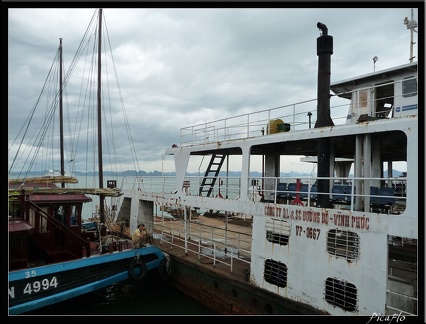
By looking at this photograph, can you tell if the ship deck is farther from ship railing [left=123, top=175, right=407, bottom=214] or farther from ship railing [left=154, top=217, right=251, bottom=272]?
ship railing [left=123, top=175, right=407, bottom=214]

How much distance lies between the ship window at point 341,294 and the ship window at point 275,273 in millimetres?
1345

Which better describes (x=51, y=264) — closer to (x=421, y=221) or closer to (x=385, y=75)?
(x=421, y=221)

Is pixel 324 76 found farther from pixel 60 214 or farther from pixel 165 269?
pixel 60 214

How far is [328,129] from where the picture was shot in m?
9.41

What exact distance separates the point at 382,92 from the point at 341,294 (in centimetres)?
676

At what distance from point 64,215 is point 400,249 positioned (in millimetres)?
12111

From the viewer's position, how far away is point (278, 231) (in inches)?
381

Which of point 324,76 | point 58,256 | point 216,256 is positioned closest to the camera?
point 324,76

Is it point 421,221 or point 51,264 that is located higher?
point 421,221

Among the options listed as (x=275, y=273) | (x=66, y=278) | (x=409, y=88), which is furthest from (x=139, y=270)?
(x=409, y=88)

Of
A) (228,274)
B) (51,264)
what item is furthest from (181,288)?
(51,264)

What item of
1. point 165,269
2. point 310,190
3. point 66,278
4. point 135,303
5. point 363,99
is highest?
point 363,99

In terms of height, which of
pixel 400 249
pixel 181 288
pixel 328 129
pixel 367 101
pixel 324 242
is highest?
pixel 367 101

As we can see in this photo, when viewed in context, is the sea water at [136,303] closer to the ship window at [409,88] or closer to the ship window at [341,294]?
the ship window at [341,294]
